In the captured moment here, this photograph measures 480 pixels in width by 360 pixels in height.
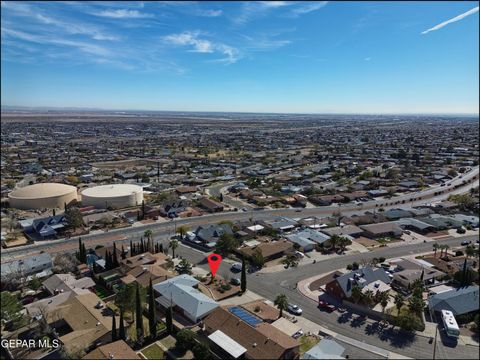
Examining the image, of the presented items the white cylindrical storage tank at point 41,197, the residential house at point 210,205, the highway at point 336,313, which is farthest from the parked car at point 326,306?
the white cylindrical storage tank at point 41,197

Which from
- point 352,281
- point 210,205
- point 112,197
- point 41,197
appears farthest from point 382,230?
point 41,197

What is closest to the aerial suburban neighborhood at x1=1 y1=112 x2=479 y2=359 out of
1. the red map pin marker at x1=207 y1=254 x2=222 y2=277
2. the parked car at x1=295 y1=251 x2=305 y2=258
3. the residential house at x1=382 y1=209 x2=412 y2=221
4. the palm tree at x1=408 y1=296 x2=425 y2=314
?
the palm tree at x1=408 y1=296 x2=425 y2=314

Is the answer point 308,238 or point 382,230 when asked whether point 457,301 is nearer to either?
point 308,238

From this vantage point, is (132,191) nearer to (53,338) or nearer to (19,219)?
(19,219)

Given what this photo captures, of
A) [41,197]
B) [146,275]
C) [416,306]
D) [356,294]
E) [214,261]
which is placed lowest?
[214,261]

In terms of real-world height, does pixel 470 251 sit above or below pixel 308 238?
above

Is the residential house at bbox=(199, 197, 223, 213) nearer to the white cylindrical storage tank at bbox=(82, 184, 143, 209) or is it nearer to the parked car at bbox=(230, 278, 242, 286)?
the white cylindrical storage tank at bbox=(82, 184, 143, 209)

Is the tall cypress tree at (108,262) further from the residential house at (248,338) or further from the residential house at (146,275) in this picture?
the residential house at (248,338)
